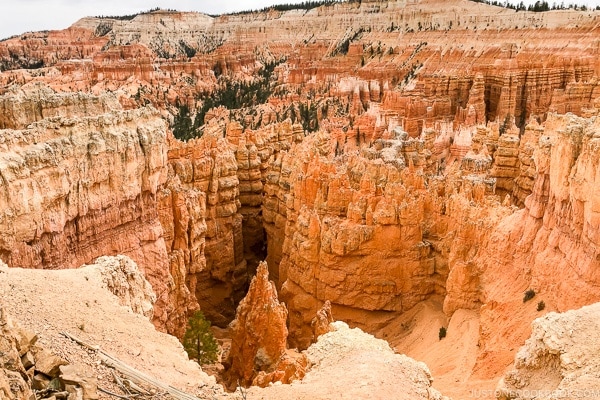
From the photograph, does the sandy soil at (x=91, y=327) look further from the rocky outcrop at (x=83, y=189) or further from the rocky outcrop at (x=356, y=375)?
the rocky outcrop at (x=83, y=189)

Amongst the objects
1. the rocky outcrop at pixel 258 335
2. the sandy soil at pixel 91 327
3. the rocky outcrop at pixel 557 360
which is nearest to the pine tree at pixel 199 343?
the rocky outcrop at pixel 258 335

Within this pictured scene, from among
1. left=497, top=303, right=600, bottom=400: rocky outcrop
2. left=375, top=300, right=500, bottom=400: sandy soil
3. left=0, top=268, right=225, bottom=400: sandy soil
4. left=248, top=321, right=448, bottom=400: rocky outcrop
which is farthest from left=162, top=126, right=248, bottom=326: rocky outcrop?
left=497, top=303, right=600, bottom=400: rocky outcrop

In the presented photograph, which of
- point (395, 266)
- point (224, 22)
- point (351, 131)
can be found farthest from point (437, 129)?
point (224, 22)

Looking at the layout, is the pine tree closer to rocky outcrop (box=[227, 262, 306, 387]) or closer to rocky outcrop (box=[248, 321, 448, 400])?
rocky outcrop (box=[227, 262, 306, 387])

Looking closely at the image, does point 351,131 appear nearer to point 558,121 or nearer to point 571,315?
point 558,121

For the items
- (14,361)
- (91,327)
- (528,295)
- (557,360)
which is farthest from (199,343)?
(14,361)

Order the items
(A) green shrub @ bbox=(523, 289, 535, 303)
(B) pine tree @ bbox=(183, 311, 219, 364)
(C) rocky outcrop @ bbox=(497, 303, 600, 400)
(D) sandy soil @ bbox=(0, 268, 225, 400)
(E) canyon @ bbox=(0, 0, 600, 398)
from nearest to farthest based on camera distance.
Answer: (D) sandy soil @ bbox=(0, 268, 225, 400) < (C) rocky outcrop @ bbox=(497, 303, 600, 400) < (E) canyon @ bbox=(0, 0, 600, 398) < (A) green shrub @ bbox=(523, 289, 535, 303) < (B) pine tree @ bbox=(183, 311, 219, 364)
